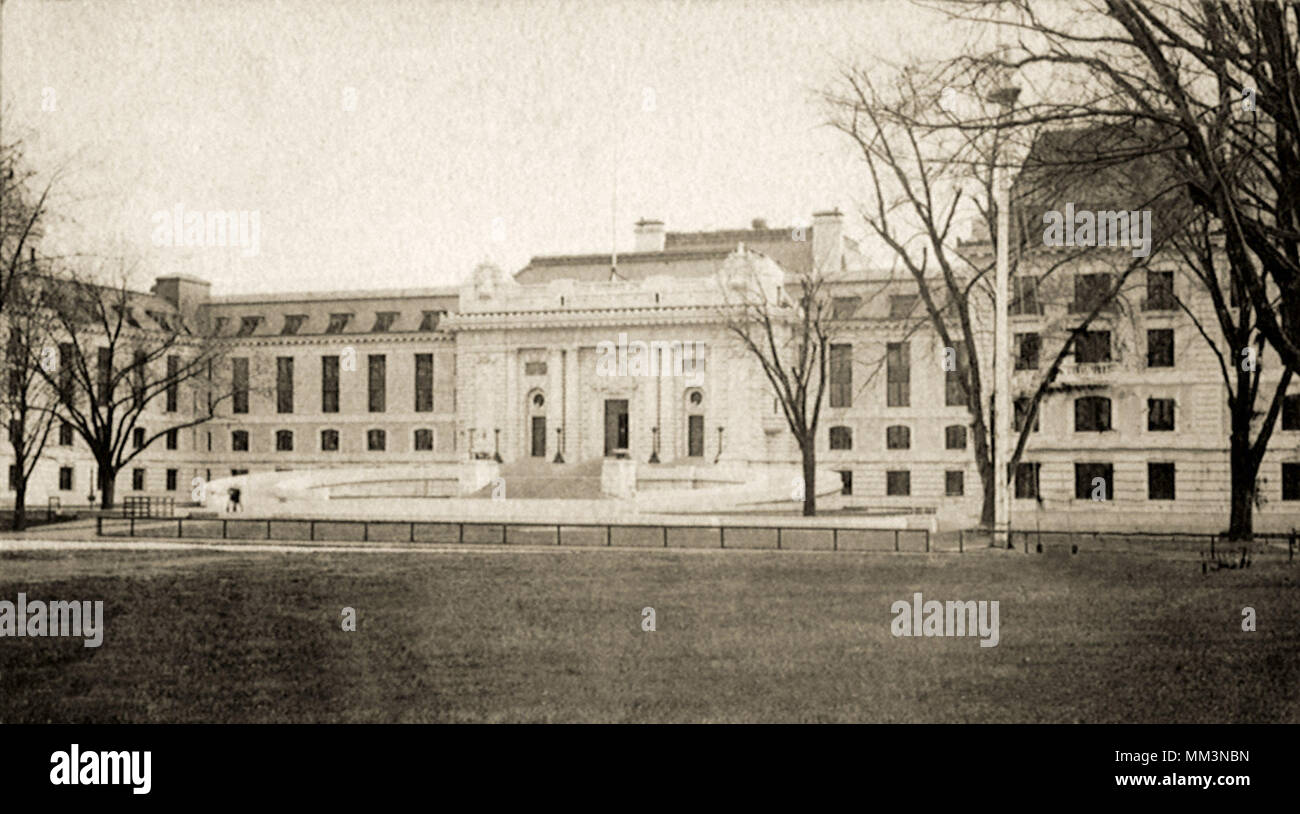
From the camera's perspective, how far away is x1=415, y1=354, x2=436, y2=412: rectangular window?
5797 centimetres

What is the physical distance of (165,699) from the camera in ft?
31.3

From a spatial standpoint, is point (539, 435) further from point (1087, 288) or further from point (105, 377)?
point (1087, 288)

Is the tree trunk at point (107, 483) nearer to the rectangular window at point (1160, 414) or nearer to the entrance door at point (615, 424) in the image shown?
the entrance door at point (615, 424)

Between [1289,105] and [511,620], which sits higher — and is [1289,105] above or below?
above

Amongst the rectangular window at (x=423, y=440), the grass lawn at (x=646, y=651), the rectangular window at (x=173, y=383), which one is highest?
the rectangular window at (x=173, y=383)

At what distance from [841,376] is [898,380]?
96.0 inches

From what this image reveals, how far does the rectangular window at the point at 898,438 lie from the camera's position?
50.9 m

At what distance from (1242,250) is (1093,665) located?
3.82 metres

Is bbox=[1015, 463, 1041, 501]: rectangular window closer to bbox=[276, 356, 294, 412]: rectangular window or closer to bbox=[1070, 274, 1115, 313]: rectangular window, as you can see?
bbox=[1070, 274, 1115, 313]: rectangular window

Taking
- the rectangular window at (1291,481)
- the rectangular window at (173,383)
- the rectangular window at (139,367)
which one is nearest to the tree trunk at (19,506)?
the rectangular window at (139,367)

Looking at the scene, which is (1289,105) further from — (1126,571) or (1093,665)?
(1126,571)

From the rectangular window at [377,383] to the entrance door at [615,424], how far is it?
1109 centimetres

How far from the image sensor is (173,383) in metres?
44.2
